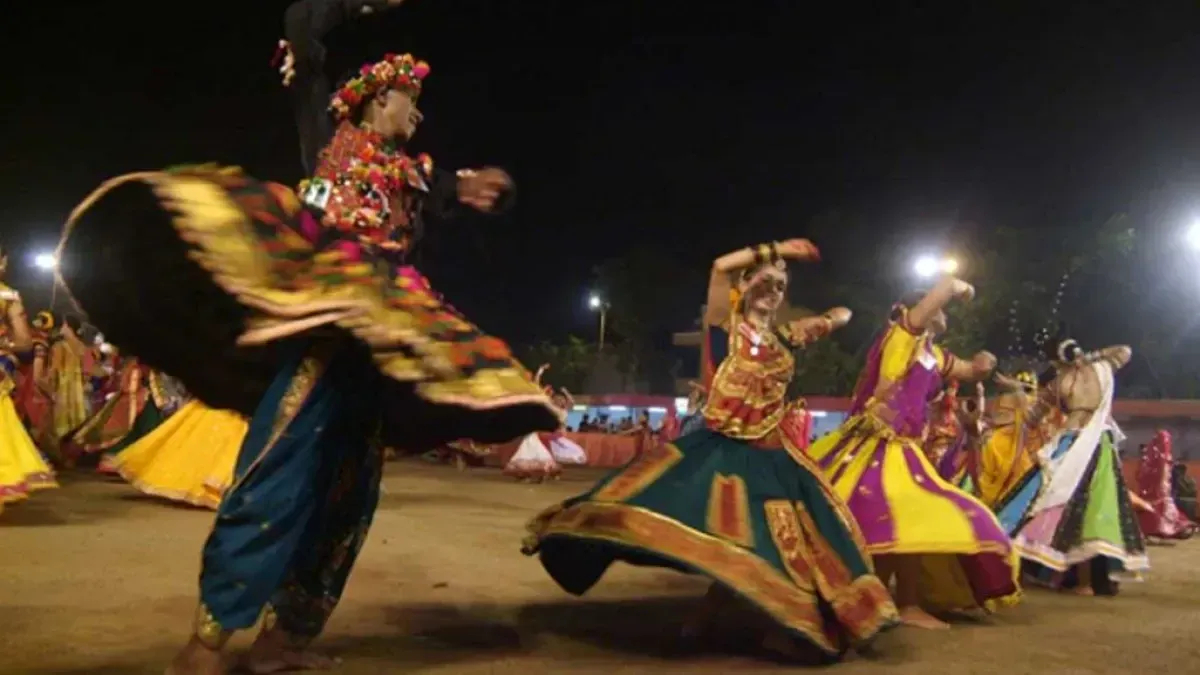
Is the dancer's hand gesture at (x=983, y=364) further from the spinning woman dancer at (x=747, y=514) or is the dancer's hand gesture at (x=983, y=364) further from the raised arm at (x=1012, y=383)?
the raised arm at (x=1012, y=383)

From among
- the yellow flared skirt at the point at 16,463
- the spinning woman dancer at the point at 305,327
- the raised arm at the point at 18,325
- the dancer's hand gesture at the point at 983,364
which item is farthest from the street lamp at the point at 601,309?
the spinning woman dancer at the point at 305,327

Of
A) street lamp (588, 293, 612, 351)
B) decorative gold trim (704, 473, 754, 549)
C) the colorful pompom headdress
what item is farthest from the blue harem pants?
street lamp (588, 293, 612, 351)

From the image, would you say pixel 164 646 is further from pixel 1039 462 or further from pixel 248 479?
pixel 1039 462

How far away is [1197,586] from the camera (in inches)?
332

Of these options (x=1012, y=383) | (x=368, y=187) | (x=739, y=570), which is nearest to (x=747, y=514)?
(x=739, y=570)

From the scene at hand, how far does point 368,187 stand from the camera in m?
4.01

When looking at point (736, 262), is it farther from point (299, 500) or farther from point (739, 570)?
point (299, 500)

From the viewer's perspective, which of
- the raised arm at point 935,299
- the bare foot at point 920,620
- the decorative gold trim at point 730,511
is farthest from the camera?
the raised arm at point 935,299

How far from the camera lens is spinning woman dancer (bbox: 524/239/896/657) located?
4621mm

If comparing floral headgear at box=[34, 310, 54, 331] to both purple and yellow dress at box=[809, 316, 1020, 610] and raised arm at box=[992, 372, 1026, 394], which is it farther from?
raised arm at box=[992, 372, 1026, 394]

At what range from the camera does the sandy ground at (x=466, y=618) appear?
4426 millimetres

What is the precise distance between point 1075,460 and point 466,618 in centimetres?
491

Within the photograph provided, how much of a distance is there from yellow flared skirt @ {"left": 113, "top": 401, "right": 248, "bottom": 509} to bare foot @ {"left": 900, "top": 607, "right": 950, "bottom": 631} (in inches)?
246

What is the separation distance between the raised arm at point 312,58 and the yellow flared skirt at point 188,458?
6.01 m
